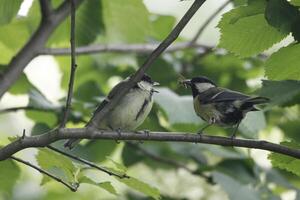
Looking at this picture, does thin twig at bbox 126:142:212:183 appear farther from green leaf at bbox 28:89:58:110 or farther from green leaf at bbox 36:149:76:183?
green leaf at bbox 36:149:76:183

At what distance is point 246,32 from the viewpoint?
1.68 meters

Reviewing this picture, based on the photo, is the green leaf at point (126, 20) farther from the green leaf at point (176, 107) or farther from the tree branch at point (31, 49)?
the tree branch at point (31, 49)

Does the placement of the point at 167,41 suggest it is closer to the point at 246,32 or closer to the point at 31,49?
the point at 246,32

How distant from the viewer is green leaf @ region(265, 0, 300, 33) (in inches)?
57.5

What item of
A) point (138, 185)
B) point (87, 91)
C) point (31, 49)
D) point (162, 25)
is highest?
point (162, 25)

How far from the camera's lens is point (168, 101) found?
9.18 feet

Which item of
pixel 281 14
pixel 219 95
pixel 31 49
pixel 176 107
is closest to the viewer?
pixel 281 14

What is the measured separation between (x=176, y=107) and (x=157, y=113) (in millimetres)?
330

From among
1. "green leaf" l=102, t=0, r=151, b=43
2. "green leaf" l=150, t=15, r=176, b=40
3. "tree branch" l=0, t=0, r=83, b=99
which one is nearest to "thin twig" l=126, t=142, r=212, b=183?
"green leaf" l=102, t=0, r=151, b=43

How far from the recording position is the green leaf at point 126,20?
3051 millimetres

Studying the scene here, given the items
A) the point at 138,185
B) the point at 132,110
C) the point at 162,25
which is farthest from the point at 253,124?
the point at 162,25

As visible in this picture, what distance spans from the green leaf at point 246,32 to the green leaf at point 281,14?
7cm

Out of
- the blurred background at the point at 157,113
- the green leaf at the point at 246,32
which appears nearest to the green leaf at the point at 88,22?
the blurred background at the point at 157,113

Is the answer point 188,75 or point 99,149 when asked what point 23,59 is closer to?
point 99,149
